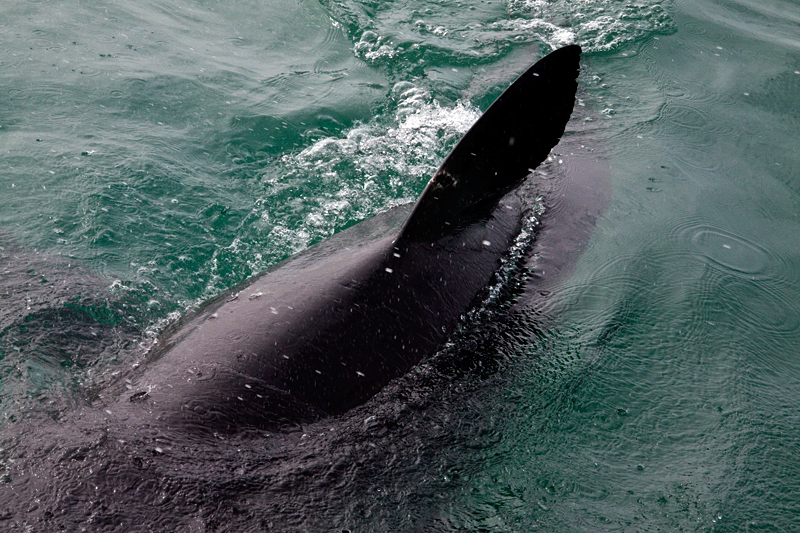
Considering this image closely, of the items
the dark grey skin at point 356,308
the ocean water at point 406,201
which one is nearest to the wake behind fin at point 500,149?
the dark grey skin at point 356,308

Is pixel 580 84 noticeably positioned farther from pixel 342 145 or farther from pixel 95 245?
pixel 95 245

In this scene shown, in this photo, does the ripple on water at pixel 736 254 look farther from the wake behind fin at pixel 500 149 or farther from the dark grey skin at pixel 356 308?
the wake behind fin at pixel 500 149

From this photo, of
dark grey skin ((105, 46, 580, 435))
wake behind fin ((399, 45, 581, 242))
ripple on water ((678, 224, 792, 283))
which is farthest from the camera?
ripple on water ((678, 224, 792, 283))

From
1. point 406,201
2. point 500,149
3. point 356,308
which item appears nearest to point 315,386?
point 356,308

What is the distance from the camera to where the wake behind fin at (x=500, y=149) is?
3.90 metres

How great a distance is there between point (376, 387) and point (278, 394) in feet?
→ 1.68

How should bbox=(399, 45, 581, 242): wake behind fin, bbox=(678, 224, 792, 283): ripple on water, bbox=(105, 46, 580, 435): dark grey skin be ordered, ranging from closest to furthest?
bbox=(105, 46, 580, 435): dark grey skin → bbox=(399, 45, 581, 242): wake behind fin → bbox=(678, 224, 792, 283): ripple on water

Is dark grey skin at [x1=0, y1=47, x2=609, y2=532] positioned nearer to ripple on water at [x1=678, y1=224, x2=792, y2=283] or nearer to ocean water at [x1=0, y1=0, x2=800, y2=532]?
ocean water at [x1=0, y1=0, x2=800, y2=532]

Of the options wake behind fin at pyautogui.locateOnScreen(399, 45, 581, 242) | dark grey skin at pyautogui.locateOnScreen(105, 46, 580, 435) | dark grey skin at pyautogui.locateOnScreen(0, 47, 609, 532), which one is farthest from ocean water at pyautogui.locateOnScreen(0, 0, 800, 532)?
wake behind fin at pyautogui.locateOnScreen(399, 45, 581, 242)

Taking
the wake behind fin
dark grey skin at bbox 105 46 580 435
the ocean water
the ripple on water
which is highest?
the wake behind fin

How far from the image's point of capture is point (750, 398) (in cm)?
430

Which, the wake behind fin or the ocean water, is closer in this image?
the ocean water

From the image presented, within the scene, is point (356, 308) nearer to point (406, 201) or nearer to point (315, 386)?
point (315, 386)

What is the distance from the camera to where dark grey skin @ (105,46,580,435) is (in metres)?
3.27
